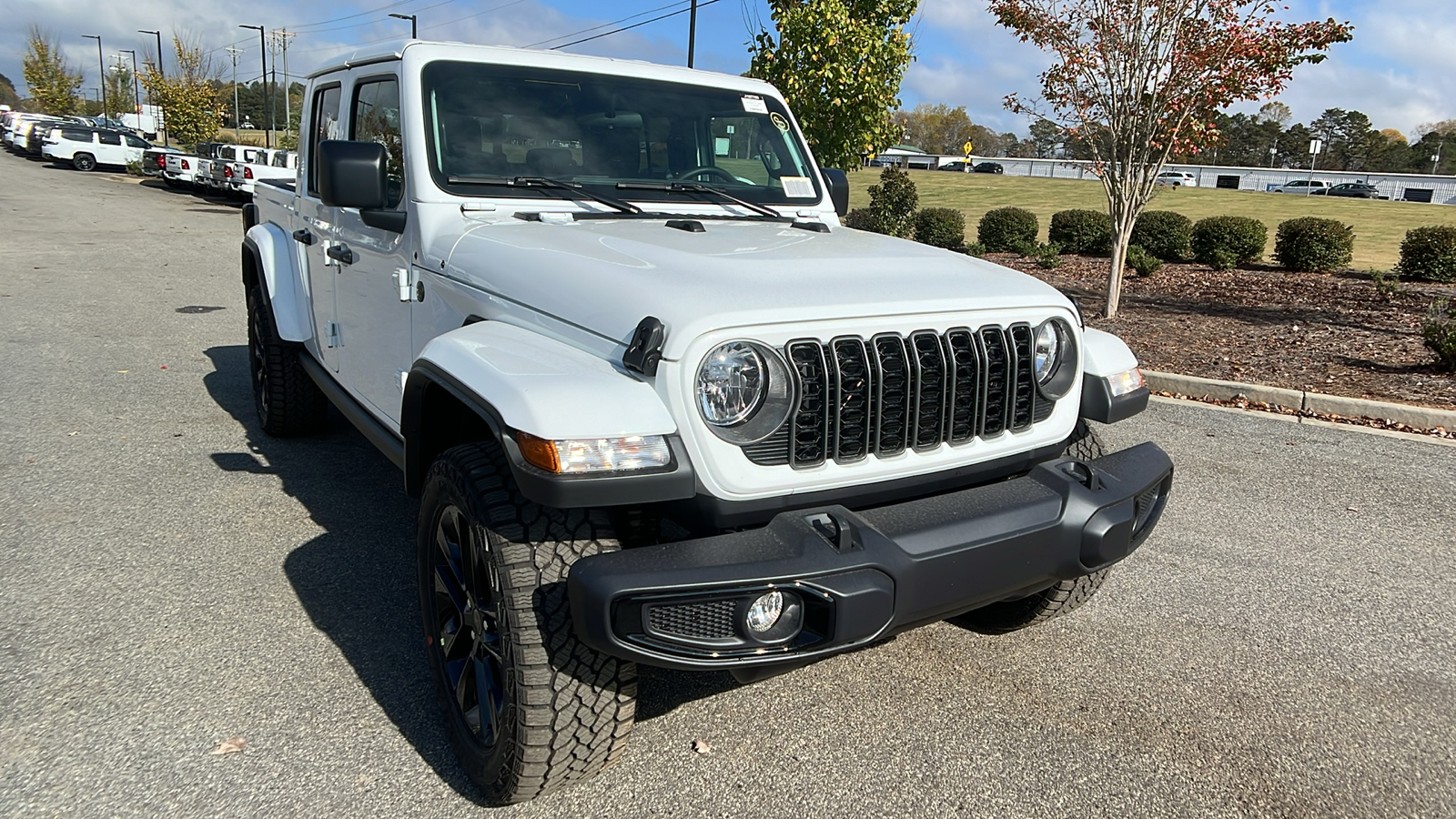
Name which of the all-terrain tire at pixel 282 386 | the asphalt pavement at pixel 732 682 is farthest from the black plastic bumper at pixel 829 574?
the all-terrain tire at pixel 282 386

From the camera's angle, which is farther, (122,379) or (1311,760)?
(122,379)

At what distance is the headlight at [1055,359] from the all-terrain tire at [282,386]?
3.87 meters

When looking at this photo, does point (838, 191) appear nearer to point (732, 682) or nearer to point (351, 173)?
point (351, 173)

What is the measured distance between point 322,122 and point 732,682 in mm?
3260

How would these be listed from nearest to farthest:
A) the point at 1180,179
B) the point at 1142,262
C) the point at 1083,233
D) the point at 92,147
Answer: the point at 1142,262 < the point at 1083,233 < the point at 92,147 < the point at 1180,179

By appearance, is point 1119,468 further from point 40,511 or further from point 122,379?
point 122,379

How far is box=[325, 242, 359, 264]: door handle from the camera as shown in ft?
13.2

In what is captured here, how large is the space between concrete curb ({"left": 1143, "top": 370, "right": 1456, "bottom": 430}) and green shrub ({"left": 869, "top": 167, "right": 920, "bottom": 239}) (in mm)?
8558

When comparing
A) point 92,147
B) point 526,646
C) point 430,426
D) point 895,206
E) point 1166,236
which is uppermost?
point 92,147

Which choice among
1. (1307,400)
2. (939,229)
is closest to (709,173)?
(1307,400)

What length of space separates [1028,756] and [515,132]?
105 inches

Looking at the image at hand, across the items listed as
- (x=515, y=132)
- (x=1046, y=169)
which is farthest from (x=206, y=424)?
(x=1046, y=169)

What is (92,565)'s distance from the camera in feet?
12.7

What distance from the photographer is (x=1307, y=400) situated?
699 cm
